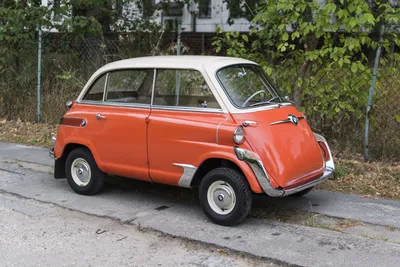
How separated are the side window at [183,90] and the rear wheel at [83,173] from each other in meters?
1.20

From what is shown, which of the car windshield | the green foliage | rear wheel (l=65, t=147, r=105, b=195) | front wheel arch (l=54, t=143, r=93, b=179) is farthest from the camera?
the green foliage

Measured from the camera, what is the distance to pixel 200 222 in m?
5.10

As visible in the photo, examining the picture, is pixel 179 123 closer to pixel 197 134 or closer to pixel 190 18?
pixel 197 134

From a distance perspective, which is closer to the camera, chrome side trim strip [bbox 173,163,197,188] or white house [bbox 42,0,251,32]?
chrome side trim strip [bbox 173,163,197,188]

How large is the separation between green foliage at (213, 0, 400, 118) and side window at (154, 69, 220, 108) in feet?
6.12

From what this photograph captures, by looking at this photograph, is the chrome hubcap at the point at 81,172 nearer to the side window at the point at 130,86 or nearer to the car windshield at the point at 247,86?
the side window at the point at 130,86

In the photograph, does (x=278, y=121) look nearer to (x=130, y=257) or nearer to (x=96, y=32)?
(x=130, y=257)

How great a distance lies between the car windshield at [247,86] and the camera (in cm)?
511

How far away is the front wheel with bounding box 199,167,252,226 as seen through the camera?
4.78 metres

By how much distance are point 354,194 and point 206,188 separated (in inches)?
83.3

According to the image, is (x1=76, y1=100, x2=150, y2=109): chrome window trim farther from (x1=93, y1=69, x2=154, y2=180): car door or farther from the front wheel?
the front wheel

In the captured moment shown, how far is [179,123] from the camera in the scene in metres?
5.14

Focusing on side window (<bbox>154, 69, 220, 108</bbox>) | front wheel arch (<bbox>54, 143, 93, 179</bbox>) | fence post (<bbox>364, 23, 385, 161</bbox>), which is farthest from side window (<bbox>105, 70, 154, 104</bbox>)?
fence post (<bbox>364, 23, 385, 161</bbox>)

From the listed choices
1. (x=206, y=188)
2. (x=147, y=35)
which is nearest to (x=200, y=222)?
(x=206, y=188)
